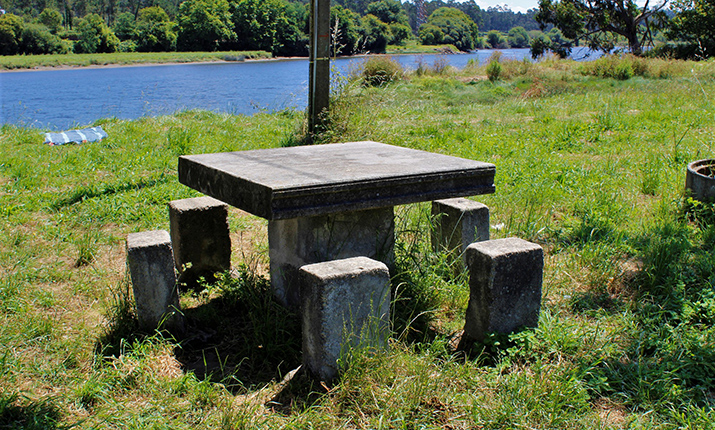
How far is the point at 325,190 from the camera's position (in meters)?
2.51

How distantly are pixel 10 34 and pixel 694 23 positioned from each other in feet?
170

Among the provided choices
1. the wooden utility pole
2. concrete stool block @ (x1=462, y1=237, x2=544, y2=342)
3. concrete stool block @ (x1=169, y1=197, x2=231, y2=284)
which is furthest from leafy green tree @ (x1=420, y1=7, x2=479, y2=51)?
concrete stool block @ (x1=462, y1=237, x2=544, y2=342)

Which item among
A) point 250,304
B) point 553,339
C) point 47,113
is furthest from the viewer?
point 47,113

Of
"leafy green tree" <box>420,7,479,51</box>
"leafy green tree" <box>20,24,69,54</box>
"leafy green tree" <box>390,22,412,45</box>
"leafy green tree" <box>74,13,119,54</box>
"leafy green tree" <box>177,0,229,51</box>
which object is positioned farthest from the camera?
"leafy green tree" <box>420,7,479,51</box>

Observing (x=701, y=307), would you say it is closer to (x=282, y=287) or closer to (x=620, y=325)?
(x=620, y=325)

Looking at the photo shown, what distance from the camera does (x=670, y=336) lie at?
8.95 feet

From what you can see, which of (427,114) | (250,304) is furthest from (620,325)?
(427,114)

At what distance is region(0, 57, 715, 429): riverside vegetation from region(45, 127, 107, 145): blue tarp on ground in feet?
3.50

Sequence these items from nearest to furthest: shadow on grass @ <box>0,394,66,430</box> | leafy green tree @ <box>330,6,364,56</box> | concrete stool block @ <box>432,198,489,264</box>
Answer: shadow on grass @ <box>0,394,66,430</box> → concrete stool block @ <box>432,198,489,264</box> → leafy green tree @ <box>330,6,364,56</box>

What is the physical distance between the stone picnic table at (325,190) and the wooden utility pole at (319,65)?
3.44m

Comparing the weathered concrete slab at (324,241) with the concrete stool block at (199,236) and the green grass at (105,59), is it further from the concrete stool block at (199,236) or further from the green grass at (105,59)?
the green grass at (105,59)

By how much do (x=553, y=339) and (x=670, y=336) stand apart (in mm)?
611

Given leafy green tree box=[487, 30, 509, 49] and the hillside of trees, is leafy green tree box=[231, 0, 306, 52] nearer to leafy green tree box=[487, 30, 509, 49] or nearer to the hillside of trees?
the hillside of trees

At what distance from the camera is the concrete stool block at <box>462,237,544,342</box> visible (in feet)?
8.26
